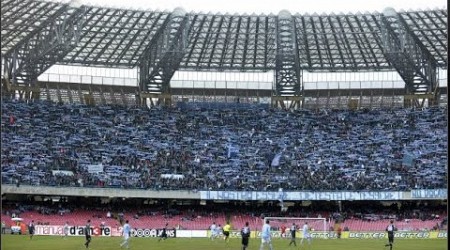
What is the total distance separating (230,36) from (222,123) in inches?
434

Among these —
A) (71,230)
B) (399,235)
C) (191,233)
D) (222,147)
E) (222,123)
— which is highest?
(222,123)

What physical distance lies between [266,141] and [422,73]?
19.0 m

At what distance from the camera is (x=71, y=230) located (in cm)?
5188

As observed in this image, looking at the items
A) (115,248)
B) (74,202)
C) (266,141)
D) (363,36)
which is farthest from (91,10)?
(115,248)

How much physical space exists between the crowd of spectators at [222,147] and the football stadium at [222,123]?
22 cm

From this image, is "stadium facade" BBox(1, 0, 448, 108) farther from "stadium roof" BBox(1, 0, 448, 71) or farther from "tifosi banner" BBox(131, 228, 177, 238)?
"tifosi banner" BBox(131, 228, 177, 238)

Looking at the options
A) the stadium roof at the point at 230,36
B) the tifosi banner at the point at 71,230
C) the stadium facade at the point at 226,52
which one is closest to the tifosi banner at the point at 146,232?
the tifosi banner at the point at 71,230

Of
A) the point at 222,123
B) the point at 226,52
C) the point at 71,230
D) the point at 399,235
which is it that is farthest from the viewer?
the point at 222,123

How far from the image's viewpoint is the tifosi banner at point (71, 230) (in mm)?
51812

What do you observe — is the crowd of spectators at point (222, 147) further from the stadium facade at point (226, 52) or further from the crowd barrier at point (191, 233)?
the crowd barrier at point (191, 233)

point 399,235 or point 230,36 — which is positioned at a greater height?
point 230,36

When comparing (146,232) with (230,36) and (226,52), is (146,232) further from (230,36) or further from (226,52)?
(226,52)

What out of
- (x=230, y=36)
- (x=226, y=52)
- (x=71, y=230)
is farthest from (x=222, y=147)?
(x=71, y=230)

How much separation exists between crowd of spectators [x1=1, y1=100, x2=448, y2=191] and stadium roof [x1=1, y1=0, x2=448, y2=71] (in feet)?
19.0
